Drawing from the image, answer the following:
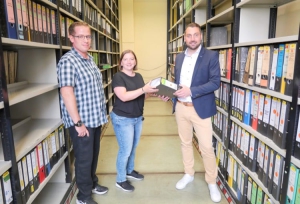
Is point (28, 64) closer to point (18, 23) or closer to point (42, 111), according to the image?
point (42, 111)

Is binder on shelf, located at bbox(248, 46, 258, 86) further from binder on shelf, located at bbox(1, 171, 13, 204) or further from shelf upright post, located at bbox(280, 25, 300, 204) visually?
binder on shelf, located at bbox(1, 171, 13, 204)

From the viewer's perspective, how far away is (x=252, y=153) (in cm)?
166

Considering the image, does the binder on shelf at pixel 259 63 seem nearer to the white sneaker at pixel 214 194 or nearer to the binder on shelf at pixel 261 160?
the binder on shelf at pixel 261 160

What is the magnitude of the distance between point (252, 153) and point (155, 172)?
3.74 ft

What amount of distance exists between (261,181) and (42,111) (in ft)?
5.70

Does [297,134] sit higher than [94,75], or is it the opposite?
[94,75]

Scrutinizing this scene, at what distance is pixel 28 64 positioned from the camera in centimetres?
184

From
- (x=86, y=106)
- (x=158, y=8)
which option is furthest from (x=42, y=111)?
(x=158, y=8)

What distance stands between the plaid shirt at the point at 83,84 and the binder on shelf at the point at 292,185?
1223mm

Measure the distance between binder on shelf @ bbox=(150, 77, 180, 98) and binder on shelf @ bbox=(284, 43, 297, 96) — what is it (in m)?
0.79

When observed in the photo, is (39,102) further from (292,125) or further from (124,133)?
(292,125)

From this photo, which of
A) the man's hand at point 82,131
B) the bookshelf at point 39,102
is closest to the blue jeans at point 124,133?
the man's hand at point 82,131

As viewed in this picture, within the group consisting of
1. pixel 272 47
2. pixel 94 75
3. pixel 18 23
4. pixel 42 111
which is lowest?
pixel 42 111

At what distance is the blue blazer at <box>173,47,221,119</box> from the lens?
1.81 m
